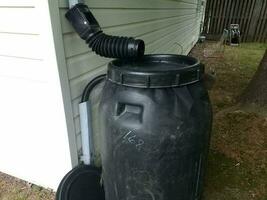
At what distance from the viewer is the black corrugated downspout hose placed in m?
1.39

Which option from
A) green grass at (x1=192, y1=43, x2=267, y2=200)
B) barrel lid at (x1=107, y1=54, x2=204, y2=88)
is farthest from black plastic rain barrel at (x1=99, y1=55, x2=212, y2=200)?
green grass at (x1=192, y1=43, x2=267, y2=200)

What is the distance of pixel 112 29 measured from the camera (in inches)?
83.0

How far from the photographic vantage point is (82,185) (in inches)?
70.6

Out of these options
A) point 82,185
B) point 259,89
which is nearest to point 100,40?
point 82,185

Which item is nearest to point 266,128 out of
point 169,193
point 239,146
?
point 239,146

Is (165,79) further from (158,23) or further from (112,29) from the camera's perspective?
(158,23)

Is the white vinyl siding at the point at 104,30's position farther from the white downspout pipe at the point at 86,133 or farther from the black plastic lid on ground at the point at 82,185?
the black plastic lid on ground at the point at 82,185

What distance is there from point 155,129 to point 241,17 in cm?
1140

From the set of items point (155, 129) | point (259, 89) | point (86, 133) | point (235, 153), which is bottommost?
point (235, 153)

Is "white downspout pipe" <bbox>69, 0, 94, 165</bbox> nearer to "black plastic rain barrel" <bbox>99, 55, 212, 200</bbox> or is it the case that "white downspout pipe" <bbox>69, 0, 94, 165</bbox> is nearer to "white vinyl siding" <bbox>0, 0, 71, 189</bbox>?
"white vinyl siding" <bbox>0, 0, 71, 189</bbox>

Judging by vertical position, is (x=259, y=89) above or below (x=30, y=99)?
below

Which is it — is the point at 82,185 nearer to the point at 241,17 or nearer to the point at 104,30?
the point at 104,30

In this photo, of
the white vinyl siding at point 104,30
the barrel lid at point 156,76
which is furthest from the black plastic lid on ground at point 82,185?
the barrel lid at point 156,76

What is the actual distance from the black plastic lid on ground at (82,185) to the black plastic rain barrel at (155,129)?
1.47 feet
